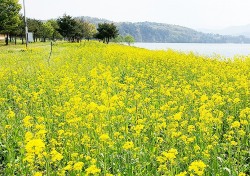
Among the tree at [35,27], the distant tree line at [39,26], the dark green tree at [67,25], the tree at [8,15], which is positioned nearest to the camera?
the tree at [8,15]

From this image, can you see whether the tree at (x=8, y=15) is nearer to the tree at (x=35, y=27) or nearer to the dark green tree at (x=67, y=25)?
the dark green tree at (x=67, y=25)

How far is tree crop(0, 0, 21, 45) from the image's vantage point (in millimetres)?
50281

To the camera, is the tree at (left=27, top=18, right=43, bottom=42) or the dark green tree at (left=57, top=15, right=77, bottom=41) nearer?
the dark green tree at (left=57, top=15, right=77, bottom=41)

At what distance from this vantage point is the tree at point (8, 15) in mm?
50281

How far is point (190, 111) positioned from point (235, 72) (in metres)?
5.96

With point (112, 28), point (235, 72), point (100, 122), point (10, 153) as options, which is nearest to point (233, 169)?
point (100, 122)

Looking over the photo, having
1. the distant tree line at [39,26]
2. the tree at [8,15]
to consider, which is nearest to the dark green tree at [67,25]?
the distant tree line at [39,26]

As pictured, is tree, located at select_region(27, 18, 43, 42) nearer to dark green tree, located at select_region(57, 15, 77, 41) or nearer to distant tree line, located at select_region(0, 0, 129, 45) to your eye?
distant tree line, located at select_region(0, 0, 129, 45)

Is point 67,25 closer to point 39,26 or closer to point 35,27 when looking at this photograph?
point 35,27

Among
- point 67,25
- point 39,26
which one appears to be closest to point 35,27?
point 39,26

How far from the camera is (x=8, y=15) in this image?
2047 inches

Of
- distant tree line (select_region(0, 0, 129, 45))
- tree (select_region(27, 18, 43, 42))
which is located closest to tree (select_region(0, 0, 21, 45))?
distant tree line (select_region(0, 0, 129, 45))

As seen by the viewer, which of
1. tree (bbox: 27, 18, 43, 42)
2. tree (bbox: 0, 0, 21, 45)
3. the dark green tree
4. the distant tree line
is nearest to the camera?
tree (bbox: 0, 0, 21, 45)

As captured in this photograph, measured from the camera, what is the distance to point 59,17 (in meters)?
60.5
